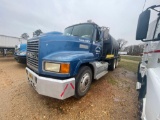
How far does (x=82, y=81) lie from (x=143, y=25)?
6.24ft

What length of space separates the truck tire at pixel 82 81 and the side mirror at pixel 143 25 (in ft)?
4.98

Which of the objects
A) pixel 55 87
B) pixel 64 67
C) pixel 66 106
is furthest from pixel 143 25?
pixel 66 106

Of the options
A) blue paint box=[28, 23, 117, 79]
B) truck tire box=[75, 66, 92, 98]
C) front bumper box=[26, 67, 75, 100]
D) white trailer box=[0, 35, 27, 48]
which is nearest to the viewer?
front bumper box=[26, 67, 75, 100]

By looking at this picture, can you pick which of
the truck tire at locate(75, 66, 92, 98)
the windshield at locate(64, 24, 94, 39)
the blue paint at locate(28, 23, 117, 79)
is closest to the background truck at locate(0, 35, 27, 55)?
the windshield at locate(64, 24, 94, 39)

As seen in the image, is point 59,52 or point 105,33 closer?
point 59,52

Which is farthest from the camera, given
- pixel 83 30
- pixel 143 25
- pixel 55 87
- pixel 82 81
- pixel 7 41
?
pixel 7 41

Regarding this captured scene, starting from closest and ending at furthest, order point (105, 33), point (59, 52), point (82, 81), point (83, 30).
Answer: point (59, 52)
point (82, 81)
point (83, 30)
point (105, 33)

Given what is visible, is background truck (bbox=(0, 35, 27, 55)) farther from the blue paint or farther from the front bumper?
the front bumper

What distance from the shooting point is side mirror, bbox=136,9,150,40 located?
1.94m

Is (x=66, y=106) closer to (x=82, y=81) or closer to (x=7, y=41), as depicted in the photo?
(x=82, y=81)

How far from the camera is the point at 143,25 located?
6.53 feet

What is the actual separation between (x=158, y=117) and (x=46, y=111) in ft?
7.63

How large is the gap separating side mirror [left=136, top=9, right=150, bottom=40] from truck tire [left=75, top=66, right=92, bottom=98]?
4.98ft

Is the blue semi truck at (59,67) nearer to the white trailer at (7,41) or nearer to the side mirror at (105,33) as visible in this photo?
the side mirror at (105,33)
